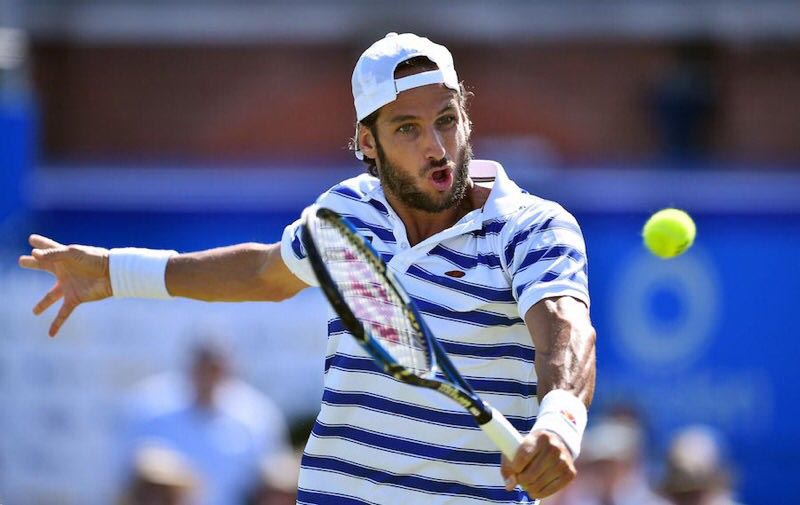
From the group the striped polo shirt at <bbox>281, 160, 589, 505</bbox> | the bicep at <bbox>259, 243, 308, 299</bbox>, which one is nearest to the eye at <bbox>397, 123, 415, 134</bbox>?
the striped polo shirt at <bbox>281, 160, 589, 505</bbox>

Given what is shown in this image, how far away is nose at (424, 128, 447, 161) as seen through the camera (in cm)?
484

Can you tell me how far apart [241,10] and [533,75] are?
404cm

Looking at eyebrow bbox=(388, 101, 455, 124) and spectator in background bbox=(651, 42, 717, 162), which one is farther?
spectator in background bbox=(651, 42, 717, 162)

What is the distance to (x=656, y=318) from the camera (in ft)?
39.9

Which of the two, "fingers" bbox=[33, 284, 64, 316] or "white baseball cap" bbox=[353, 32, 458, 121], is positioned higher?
"white baseball cap" bbox=[353, 32, 458, 121]

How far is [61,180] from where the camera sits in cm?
1302

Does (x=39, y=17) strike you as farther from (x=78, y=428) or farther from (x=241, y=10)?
(x=78, y=428)

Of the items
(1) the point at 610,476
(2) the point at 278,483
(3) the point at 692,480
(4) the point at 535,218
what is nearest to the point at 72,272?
(4) the point at 535,218

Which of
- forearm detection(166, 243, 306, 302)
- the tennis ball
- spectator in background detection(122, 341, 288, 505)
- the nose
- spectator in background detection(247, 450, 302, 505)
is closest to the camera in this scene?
the nose

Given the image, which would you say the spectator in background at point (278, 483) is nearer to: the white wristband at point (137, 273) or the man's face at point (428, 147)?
the white wristband at point (137, 273)

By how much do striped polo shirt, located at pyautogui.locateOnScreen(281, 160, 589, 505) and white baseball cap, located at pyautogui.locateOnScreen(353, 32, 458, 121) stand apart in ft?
1.39

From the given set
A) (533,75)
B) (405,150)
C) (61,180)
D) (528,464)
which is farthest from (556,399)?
(533,75)

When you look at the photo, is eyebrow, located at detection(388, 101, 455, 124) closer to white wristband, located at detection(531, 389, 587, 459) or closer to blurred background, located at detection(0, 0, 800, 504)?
white wristband, located at detection(531, 389, 587, 459)

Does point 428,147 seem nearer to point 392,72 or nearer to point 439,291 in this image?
point 392,72
